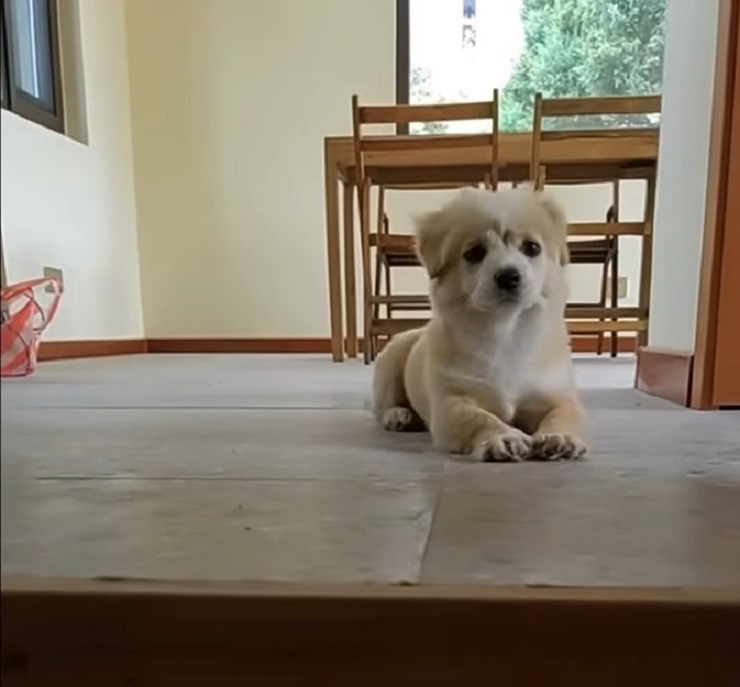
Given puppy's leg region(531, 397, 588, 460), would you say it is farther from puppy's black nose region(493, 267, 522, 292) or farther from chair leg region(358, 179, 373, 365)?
chair leg region(358, 179, 373, 365)

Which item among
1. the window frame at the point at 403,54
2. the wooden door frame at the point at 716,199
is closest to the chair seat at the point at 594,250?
the window frame at the point at 403,54

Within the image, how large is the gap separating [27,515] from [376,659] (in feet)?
0.87

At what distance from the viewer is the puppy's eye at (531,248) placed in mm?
1150

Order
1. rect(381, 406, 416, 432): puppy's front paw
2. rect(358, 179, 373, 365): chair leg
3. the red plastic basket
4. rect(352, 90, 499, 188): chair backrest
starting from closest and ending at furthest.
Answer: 1. the red plastic basket
2. rect(381, 406, 416, 432): puppy's front paw
3. rect(352, 90, 499, 188): chair backrest
4. rect(358, 179, 373, 365): chair leg

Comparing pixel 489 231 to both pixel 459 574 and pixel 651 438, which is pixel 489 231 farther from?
pixel 459 574

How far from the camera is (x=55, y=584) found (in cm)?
54

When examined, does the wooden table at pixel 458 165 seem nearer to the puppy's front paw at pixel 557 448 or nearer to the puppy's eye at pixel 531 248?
the puppy's eye at pixel 531 248

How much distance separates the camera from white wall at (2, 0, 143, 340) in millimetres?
2643

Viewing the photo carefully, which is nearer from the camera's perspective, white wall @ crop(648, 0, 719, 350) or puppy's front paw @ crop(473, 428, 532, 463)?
puppy's front paw @ crop(473, 428, 532, 463)

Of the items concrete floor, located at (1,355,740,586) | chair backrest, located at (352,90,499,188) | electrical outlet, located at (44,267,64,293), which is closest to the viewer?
concrete floor, located at (1,355,740,586)

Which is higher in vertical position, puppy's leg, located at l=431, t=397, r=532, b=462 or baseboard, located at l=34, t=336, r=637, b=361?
puppy's leg, located at l=431, t=397, r=532, b=462

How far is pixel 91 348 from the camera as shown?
10.0 ft

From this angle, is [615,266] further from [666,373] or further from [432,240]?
[432,240]

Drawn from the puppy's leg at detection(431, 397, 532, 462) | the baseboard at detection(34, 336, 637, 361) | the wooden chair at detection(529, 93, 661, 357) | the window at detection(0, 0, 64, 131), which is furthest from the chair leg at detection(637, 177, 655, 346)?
the window at detection(0, 0, 64, 131)
